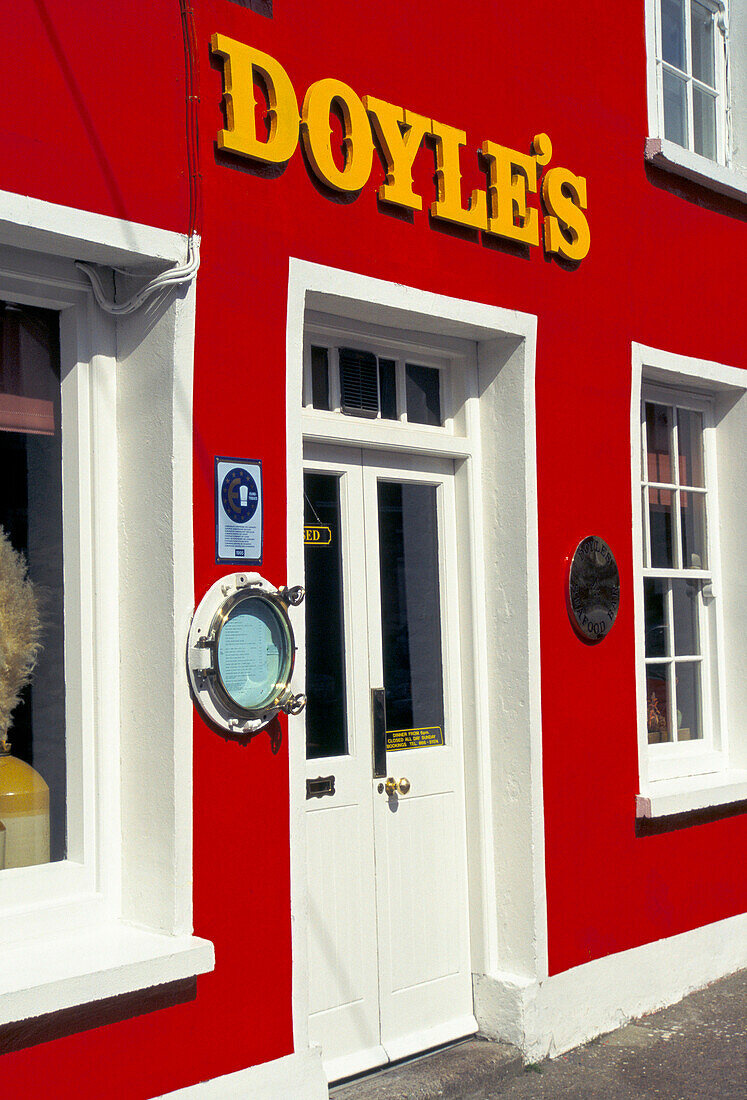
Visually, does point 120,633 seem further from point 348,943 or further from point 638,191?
point 638,191

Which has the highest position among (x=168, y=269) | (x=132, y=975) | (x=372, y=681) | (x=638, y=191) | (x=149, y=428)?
(x=638, y=191)

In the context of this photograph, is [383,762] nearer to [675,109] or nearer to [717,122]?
[675,109]

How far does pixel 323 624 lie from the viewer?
4.34 m

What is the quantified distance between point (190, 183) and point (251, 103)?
1.27 ft

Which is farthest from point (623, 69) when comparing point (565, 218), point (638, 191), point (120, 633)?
point (120, 633)

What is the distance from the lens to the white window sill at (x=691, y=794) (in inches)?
207

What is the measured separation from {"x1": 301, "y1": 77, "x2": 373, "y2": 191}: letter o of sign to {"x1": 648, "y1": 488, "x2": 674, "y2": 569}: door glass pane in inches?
98.1

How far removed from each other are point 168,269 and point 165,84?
1.89 feet

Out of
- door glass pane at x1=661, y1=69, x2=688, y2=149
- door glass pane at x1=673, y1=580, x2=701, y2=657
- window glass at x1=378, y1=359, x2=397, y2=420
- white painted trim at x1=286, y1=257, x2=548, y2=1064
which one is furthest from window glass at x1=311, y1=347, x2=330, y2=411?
door glass pane at x1=661, y1=69, x2=688, y2=149

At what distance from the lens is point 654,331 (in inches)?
222

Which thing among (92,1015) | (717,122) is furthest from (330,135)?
(717,122)

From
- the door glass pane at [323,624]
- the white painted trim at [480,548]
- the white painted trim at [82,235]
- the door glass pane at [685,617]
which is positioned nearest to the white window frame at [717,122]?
the white painted trim at [480,548]

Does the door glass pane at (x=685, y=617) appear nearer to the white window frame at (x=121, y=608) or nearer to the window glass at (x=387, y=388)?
the window glass at (x=387, y=388)

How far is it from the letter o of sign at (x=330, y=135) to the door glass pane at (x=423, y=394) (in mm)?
857
